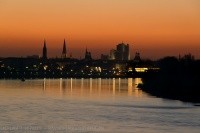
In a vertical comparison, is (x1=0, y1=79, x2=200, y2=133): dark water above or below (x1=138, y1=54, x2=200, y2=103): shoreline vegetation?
below

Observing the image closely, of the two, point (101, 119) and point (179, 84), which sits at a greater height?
point (179, 84)

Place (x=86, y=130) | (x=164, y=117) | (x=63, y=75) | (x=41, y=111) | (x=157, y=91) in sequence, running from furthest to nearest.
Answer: (x=63, y=75), (x=157, y=91), (x=41, y=111), (x=164, y=117), (x=86, y=130)

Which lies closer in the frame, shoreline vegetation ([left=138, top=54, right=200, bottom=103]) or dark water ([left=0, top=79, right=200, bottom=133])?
dark water ([left=0, top=79, right=200, bottom=133])

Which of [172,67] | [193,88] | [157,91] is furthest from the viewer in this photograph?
[172,67]

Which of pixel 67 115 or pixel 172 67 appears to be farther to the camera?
pixel 172 67

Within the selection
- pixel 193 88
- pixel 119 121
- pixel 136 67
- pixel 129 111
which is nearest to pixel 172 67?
pixel 193 88

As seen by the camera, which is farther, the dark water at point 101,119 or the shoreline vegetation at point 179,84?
the shoreline vegetation at point 179,84

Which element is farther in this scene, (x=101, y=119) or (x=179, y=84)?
(x=179, y=84)

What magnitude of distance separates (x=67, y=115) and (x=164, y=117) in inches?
231

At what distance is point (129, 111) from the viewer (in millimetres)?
42750

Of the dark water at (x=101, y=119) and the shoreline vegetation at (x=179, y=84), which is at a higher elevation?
the shoreline vegetation at (x=179, y=84)

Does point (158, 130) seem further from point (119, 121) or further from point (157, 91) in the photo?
point (157, 91)

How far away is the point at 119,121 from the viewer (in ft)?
117

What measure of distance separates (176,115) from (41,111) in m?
8.69
